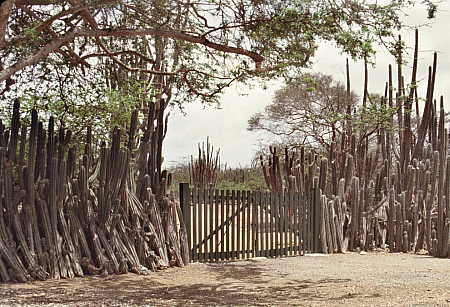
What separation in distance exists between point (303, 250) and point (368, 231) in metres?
1.71

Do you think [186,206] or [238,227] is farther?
[238,227]

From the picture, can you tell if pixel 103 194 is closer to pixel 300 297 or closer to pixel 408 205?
pixel 300 297

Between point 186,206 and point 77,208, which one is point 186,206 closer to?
point 186,206

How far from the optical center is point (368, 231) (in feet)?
48.2

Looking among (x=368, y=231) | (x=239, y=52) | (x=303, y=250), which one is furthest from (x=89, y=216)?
(x=368, y=231)

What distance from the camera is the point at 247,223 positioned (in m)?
13.1

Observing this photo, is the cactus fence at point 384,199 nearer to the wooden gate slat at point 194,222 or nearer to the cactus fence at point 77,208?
the wooden gate slat at point 194,222

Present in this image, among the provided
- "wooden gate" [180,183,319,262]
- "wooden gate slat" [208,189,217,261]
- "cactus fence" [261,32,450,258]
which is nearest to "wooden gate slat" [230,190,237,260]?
"wooden gate" [180,183,319,262]

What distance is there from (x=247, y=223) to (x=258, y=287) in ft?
12.7

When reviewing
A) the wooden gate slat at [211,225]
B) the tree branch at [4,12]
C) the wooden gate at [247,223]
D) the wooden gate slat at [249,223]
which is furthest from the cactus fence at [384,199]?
the tree branch at [4,12]

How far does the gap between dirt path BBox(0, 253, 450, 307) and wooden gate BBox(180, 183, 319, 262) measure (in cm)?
77

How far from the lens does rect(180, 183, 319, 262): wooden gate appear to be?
40.0 ft

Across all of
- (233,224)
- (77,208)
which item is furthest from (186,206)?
(77,208)

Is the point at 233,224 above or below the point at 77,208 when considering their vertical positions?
below
